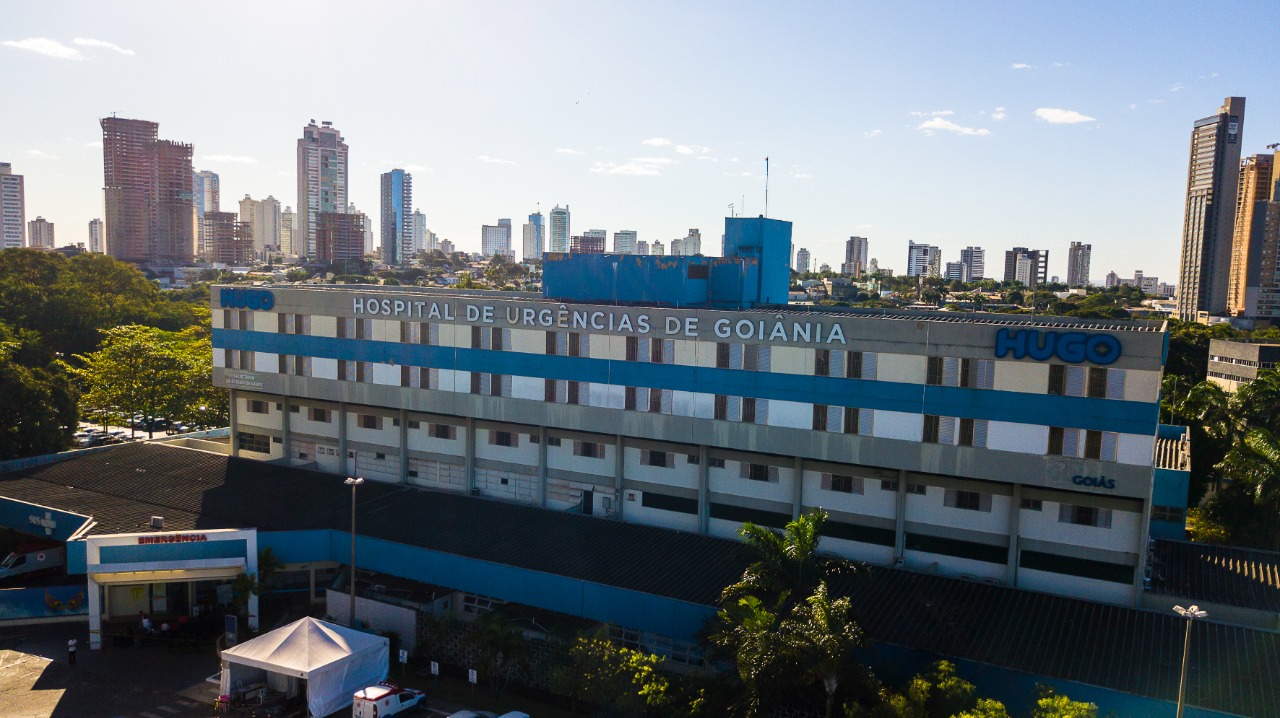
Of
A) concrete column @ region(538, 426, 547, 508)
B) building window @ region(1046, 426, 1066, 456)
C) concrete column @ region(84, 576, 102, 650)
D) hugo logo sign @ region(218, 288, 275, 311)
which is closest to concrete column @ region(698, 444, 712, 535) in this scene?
concrete column @ region(538, 426, 547, 508)

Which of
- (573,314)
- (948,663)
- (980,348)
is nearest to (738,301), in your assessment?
(573,314)

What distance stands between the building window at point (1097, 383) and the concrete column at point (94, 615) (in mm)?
45720

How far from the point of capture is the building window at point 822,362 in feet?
134

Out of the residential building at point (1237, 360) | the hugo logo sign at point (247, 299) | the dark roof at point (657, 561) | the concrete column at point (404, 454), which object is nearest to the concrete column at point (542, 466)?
the dark roof at point (657, 561)

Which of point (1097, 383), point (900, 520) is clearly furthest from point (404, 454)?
point (1097, 383)

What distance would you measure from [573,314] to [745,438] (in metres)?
11.7

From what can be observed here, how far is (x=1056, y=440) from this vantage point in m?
36.1

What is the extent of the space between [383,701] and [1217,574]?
36521 mm

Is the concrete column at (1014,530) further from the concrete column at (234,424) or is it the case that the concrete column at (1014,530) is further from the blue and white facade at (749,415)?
the concrete column at (234,424)

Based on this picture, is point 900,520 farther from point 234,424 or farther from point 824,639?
point 234,424

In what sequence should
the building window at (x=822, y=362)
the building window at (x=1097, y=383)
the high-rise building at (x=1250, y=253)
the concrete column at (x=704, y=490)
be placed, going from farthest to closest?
the high-rise building at (x=1250, y=253) < the concrete column at (x=704, y=490) < the building window at (x=822, y=362) < the building window at (x=1097, y=383)

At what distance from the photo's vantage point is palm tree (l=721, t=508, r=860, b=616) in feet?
104

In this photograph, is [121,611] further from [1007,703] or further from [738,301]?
[1007,703]

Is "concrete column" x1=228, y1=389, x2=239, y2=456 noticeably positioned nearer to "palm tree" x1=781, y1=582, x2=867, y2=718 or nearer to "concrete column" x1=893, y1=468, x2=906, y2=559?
"concrete column" x1=893, y1=468, x2=906, y2=559
